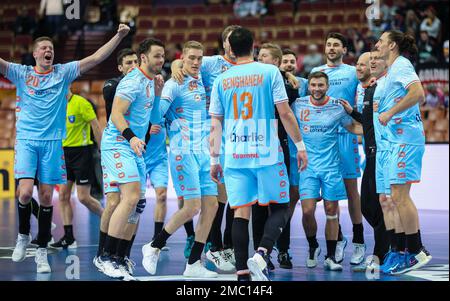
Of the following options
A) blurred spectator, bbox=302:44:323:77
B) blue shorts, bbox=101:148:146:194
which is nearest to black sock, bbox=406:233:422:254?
blue shorts, bbox=101:148:146:194

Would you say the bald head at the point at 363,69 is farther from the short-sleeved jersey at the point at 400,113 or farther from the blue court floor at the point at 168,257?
the blue court floor at the point at 168,257

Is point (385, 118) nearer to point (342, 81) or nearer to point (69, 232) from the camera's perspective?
point (342, 81)

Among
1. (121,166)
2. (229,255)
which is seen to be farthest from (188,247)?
(121,166)

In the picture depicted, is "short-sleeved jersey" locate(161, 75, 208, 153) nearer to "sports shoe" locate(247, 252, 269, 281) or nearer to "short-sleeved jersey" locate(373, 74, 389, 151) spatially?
"short-sleeved jersey" locate(373, 74, 389, 151)

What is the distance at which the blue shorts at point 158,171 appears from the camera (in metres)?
9.16

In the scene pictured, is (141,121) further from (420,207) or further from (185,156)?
(420,207)

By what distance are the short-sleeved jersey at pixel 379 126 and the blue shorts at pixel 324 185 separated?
0.54m

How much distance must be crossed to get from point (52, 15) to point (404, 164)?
1801 cm

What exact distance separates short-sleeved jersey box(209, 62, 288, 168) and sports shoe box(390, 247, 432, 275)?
178cm

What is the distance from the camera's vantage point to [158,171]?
926 cm

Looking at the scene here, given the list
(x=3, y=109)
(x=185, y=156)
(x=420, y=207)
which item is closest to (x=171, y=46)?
(x=3, y=109)

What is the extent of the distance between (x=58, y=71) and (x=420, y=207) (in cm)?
880

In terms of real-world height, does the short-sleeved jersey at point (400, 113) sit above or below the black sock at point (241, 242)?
above

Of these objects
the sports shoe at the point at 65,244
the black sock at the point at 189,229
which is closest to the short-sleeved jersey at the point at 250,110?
the black sock at the point at 189,229
